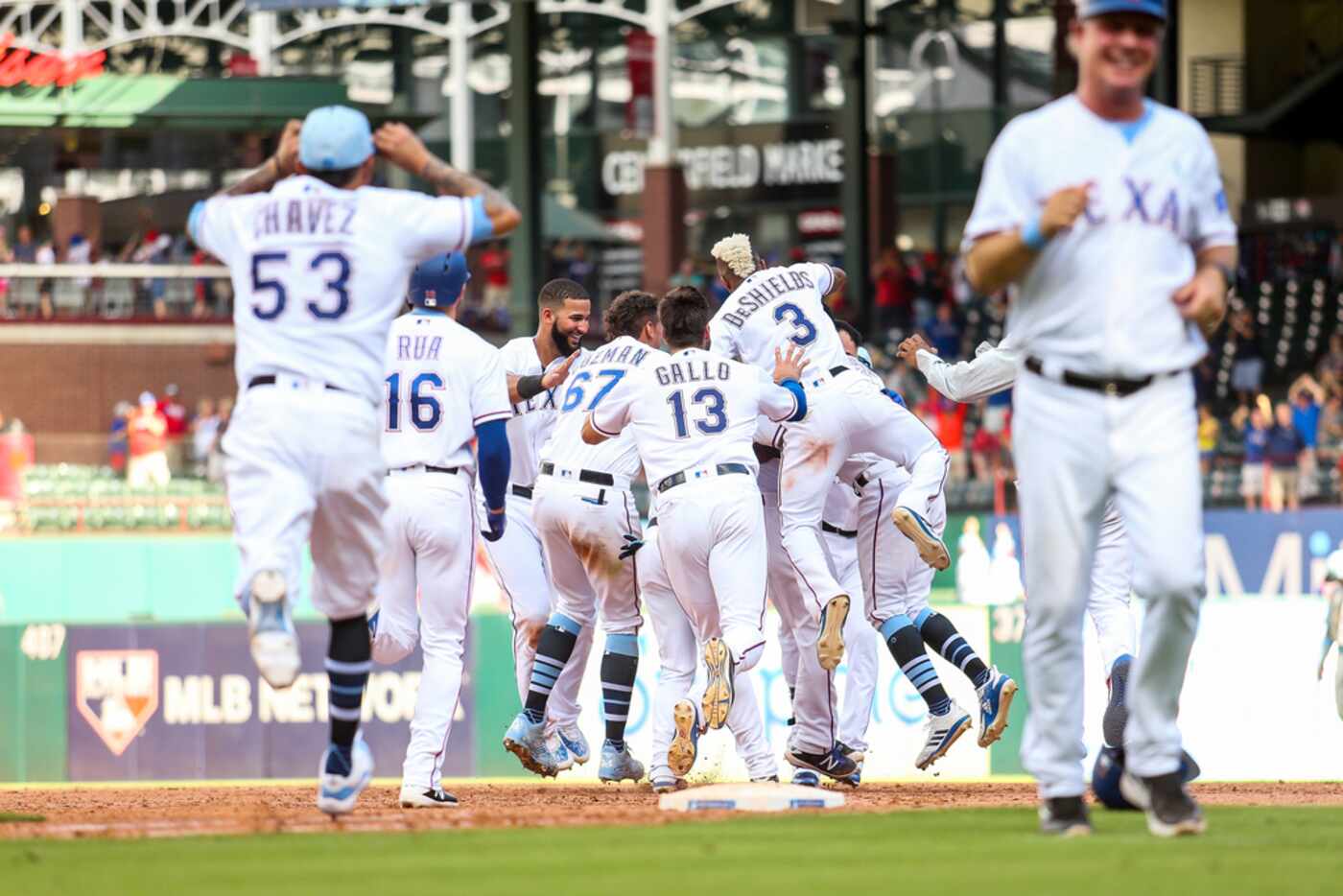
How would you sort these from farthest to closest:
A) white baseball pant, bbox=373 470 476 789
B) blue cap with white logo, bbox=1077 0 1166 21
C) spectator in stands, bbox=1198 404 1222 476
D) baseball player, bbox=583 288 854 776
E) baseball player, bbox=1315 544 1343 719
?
1. spectator in stands, bbox=1198 404 1222 476
2. baseball player, bbox=1315 544 1343 719
3. baseball player, bbox=583 288 854 776
4. white baseball pant, bbox=373 470 476 789
5. blue cap with white logo, bbox=1077 0 1166 21

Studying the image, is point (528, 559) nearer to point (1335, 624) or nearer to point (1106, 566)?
point (1106, 566)

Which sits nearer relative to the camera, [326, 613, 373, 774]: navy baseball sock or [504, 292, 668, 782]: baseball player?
[326, 613, 373, 774]: navy baseball sock

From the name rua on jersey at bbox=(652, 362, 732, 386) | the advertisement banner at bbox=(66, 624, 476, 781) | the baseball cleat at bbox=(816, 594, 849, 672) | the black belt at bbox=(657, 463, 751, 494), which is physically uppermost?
the name rua on jersey at bbox=(652, 362, 732, 386)

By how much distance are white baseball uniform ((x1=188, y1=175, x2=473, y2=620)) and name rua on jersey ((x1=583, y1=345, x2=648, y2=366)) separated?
3.03m

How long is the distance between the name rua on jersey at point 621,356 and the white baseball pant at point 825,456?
800mm

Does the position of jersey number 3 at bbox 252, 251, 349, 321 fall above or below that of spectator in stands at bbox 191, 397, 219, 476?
above

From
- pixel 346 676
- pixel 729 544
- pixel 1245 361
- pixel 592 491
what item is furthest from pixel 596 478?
pixel 1245 361

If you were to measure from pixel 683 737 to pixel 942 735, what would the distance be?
157cm

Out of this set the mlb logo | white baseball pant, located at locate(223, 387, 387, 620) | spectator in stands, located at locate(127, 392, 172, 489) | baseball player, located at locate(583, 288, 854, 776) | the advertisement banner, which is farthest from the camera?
spectator in stands, located at locate(127, 392, 172, 489)

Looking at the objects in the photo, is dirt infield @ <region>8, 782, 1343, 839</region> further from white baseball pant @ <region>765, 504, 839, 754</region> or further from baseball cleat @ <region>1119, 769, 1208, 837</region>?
baseball cleat @ <region>1119, 769, 1208, 837</region>

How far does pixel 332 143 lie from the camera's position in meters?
7.30

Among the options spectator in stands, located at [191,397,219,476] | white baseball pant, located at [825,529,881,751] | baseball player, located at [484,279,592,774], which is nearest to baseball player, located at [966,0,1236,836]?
white baseball pant, located at [825,529,881,751]

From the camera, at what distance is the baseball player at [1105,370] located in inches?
244

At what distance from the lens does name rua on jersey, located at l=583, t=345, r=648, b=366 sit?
10344mm
